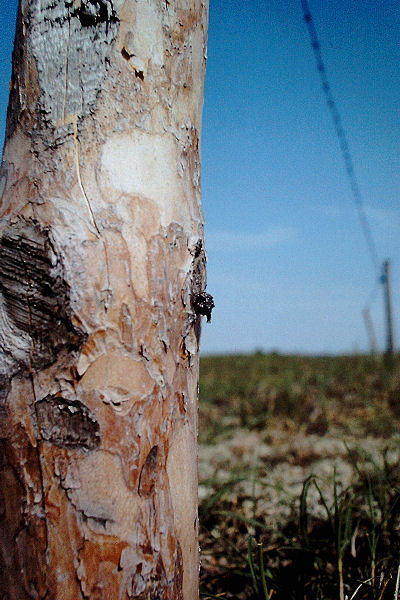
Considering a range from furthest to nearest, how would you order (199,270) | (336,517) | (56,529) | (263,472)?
(263,472) < (336,517) < (199,270) < (56,529)

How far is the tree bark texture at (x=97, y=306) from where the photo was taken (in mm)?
815

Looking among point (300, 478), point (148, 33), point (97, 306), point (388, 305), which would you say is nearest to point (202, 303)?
point (97, 306)

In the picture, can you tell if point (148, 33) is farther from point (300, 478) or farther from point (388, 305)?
point (388, 305)

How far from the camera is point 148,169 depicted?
901 mm

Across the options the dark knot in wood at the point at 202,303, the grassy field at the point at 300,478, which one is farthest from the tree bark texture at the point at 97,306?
the grassy field at the point at 300,478

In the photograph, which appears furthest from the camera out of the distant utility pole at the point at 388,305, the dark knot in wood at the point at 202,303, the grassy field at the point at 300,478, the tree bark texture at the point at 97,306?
the distant utility pole at the point at 388,305

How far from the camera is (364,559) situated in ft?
4.91

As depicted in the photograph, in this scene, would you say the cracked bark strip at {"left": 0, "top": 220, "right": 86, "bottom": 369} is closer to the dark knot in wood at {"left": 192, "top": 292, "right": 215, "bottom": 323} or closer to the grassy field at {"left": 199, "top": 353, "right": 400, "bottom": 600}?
the dark knot in wood at {"left": 192, "top": 292, "right": 215, "bottom": 323}

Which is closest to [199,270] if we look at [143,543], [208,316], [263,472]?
[208,316]

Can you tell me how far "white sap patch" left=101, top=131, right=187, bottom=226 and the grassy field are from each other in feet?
3.08

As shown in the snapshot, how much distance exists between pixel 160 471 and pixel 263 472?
6.11 ft

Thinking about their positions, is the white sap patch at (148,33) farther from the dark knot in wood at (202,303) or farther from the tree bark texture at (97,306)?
the dark knot in wood at (202,303)

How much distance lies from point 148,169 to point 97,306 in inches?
11.5

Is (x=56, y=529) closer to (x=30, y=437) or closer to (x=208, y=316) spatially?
Result: (x=30, y=437)
